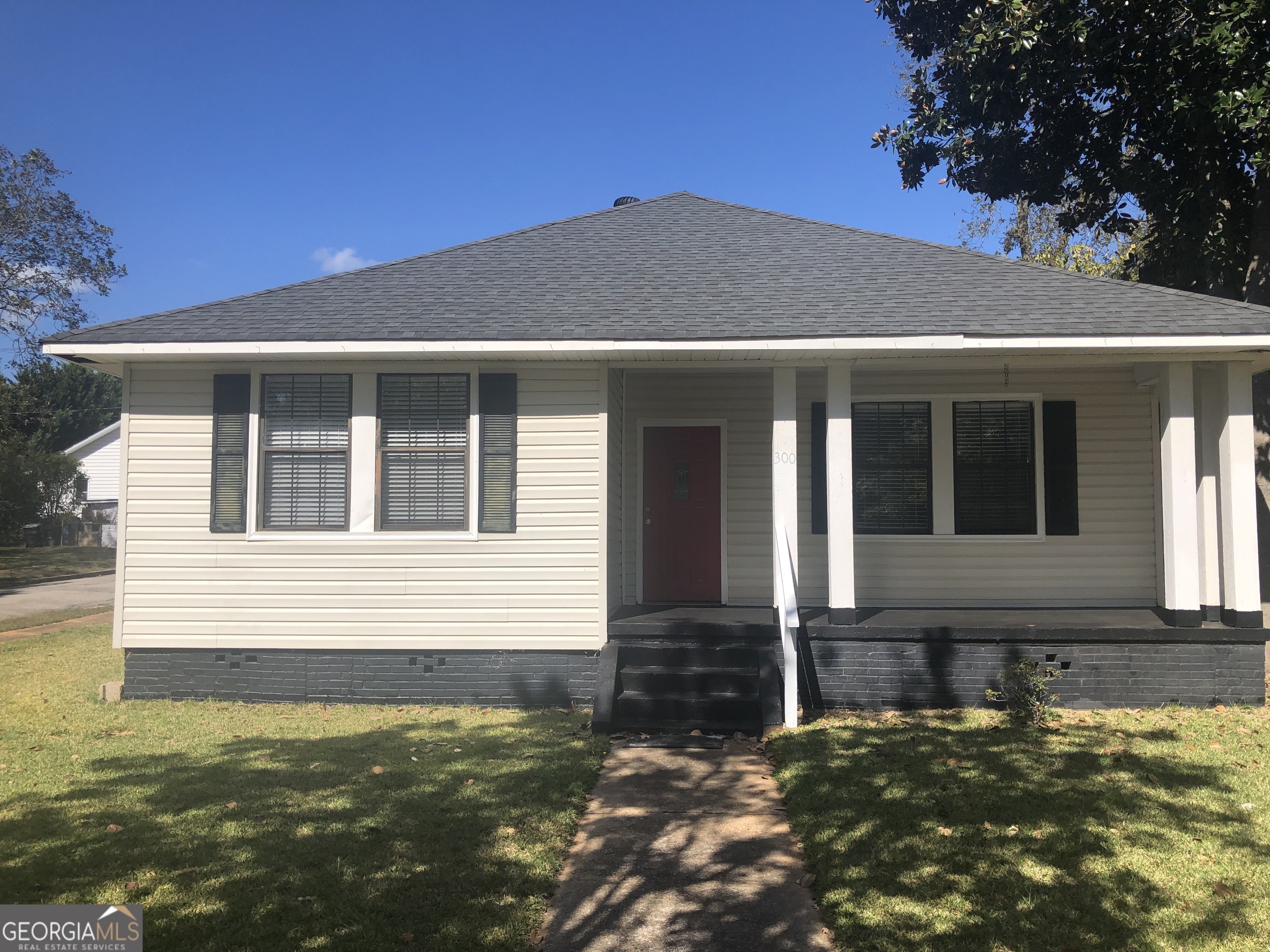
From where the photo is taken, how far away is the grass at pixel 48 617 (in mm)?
13500

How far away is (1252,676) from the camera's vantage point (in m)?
7.64

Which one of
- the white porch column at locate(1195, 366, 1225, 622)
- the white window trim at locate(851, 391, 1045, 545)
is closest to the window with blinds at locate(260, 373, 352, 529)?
the white window trim at locate(851, 391, 1045, 545)

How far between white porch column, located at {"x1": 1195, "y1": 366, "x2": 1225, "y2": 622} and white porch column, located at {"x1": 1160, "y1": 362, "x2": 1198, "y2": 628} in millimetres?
307

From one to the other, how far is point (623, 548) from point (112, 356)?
506 centimetres

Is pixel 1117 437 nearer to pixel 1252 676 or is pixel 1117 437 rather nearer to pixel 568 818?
pixel 1252 676

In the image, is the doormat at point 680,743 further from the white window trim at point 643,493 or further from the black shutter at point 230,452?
the black shutter at point 230,452

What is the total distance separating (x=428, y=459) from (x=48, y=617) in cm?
1013

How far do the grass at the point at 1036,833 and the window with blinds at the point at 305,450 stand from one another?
456cm

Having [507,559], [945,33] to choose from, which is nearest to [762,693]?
[507,559]

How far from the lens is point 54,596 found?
17.4 m

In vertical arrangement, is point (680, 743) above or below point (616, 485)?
below

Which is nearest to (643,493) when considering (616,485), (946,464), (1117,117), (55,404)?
(616,485)

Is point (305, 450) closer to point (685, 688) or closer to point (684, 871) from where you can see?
point (685, 688)

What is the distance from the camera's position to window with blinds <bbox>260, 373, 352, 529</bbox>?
8211mm
